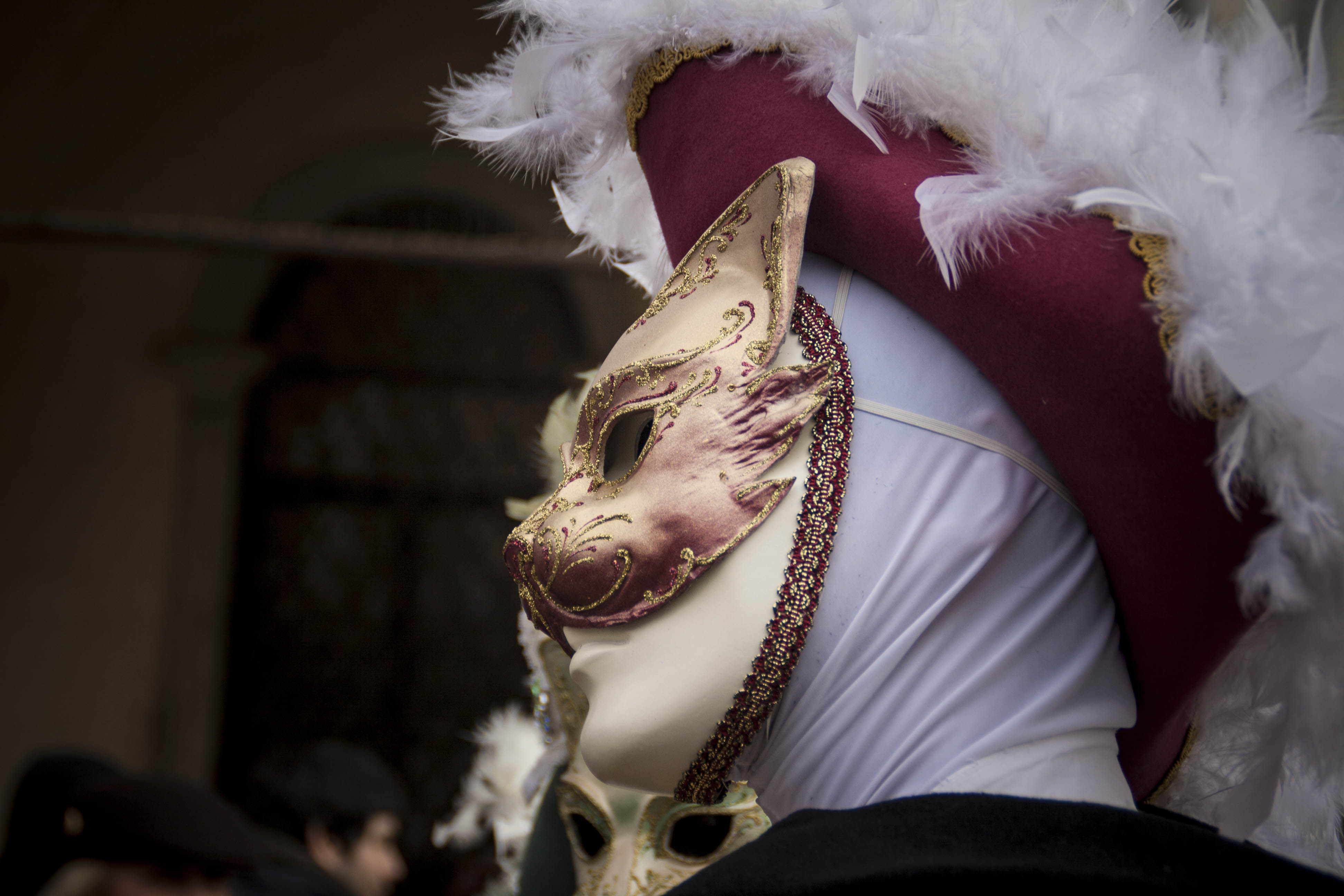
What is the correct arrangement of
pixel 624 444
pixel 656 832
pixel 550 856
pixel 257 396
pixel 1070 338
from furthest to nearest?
1. pixel 257 396
2. pixel 550 856
3. pixel 656 832
4. pixel 624 444
5. pixel 1070 338

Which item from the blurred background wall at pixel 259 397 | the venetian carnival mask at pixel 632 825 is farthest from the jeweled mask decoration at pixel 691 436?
the blurred background wall at pixel 259 397

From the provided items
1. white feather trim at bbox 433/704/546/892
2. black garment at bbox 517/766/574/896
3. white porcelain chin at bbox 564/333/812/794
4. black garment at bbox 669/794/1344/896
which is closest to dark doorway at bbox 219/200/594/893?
white feather trim at bbox 433/704/546/892

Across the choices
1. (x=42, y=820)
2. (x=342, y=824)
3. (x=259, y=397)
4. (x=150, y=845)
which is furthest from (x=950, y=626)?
(x=259, y=397)

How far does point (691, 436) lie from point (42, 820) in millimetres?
2523

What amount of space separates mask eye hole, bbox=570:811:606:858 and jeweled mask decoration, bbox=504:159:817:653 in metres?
0.74

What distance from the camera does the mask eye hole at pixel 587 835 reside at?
5.73ft

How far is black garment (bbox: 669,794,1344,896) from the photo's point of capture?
2.53 feet

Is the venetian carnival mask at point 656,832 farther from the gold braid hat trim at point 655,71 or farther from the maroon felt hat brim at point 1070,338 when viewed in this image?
the gold braid hat trim at point 655,71

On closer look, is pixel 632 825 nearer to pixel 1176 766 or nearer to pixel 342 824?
pixel 1176 766

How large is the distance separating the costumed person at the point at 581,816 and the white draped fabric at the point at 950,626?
0.63m

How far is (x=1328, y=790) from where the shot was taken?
115 centimetres

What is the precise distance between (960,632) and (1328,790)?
0.50 metres

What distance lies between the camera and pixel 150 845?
2.29 metres

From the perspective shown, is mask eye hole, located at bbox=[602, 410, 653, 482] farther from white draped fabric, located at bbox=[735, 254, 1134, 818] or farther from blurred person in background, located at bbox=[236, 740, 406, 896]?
blurred person in background, located at bbox=[236, 740, 406, 896]
